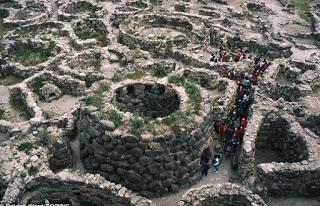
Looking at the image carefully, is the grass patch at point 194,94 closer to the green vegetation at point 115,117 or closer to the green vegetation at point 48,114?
the green vegetation at point 115,117

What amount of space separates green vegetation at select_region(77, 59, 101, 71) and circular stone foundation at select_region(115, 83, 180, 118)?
6.89 meters

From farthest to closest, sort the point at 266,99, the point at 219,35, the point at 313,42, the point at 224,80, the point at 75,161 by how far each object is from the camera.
Result: the point at 313,42
the point at 219,35
the point at 224,80
the point at 266,99
the point at 75,161

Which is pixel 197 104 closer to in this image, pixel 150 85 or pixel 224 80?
pixel 150 85

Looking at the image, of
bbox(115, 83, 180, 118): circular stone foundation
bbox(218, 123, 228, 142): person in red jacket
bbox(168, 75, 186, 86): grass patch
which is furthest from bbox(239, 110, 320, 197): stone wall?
bbox(115, 83, 180, 118): circular stone foundation

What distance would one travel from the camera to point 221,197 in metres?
19.3

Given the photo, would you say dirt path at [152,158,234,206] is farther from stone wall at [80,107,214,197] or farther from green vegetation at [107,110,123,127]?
green vegetation at [107,110,123,127]

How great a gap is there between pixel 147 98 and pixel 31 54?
40.6 ft

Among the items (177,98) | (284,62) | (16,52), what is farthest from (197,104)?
(16,52)

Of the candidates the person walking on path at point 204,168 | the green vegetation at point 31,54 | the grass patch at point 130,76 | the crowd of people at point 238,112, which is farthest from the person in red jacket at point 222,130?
the green vegetation at point 31,54

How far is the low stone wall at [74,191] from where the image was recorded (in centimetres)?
1941

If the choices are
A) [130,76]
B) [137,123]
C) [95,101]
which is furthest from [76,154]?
[130,76]

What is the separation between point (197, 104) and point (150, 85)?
11.1 ft

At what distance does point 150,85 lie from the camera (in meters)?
25.2

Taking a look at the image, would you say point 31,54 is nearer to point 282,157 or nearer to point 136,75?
point 136,75
